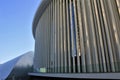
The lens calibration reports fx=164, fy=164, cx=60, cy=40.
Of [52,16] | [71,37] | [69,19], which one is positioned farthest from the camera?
[52,16]

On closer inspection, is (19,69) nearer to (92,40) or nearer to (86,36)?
(86,36)

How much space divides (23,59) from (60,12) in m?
29.1

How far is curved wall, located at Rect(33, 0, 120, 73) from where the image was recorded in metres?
13.0

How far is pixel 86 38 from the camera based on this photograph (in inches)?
596

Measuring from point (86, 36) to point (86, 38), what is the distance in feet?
0.65

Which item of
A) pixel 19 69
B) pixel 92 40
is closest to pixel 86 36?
pixel 92 40

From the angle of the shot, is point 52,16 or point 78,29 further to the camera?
point 52,16

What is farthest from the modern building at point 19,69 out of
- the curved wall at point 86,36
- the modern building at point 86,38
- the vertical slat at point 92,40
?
the vertical slat at point 92,40

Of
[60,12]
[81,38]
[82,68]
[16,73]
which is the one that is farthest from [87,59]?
[16,73]

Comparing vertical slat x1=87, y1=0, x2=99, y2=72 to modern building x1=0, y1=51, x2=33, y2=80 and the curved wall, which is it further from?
modern building x1=0, y1=51, x2=33, y2=80

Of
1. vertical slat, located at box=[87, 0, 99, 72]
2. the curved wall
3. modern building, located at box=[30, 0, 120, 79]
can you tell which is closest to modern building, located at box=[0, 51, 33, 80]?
the curved wall

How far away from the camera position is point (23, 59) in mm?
46469

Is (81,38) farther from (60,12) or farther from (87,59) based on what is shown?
(60,12)

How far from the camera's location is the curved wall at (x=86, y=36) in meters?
13.0
